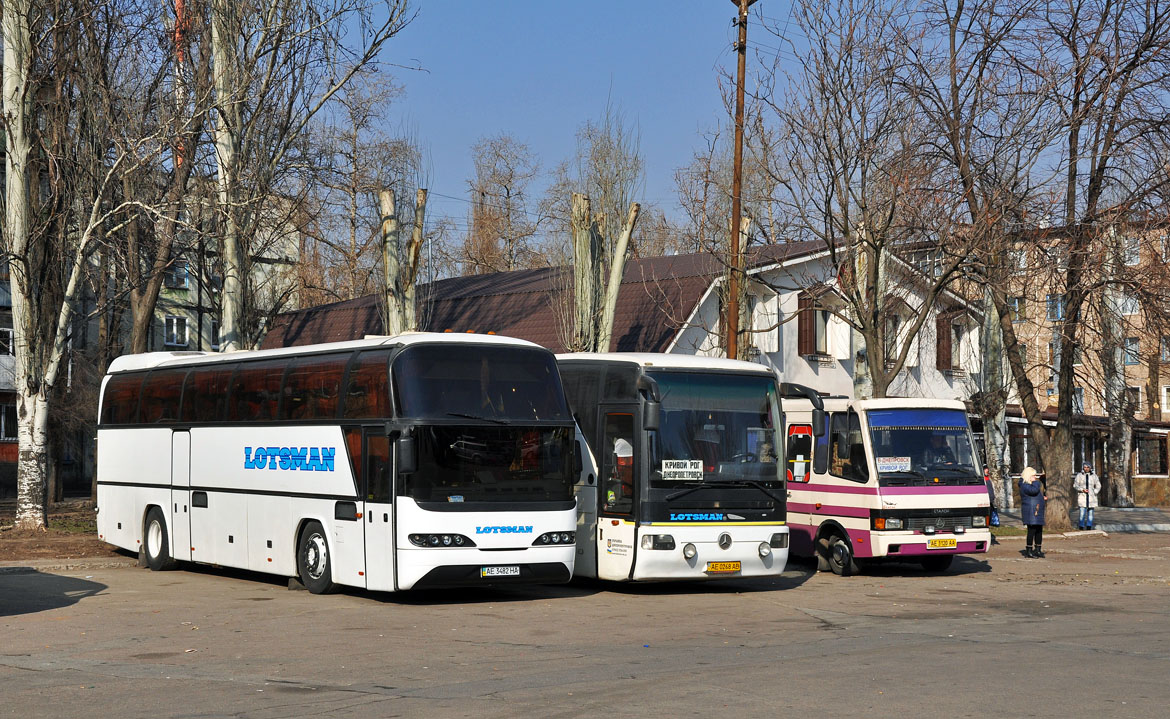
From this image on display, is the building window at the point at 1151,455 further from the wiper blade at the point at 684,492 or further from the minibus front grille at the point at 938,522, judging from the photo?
the wiper blade at the point at 684,492

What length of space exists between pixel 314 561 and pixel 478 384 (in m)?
3.26

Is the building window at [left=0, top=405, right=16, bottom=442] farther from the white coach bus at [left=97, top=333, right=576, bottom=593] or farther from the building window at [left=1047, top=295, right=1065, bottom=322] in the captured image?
the building window at [left=1047, top=295, right=1065, bottom=322]

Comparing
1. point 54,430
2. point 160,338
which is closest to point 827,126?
point 54,430

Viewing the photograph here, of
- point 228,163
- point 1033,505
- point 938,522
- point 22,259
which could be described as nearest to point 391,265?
point 228,163

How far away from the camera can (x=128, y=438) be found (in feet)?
69.7

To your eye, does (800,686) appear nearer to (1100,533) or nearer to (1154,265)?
(1154,265)

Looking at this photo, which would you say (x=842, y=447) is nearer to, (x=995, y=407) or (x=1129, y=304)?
(x=1129, y=304)

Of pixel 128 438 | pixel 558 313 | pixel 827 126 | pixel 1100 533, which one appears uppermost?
pixel 827 126

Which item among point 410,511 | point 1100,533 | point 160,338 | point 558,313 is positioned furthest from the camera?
point 160,338

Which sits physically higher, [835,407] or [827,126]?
[827,126]

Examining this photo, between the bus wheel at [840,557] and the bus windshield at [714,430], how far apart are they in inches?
147

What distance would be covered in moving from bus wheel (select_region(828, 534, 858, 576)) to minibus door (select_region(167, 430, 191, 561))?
9.72 m

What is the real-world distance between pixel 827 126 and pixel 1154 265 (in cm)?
718

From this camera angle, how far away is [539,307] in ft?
123
